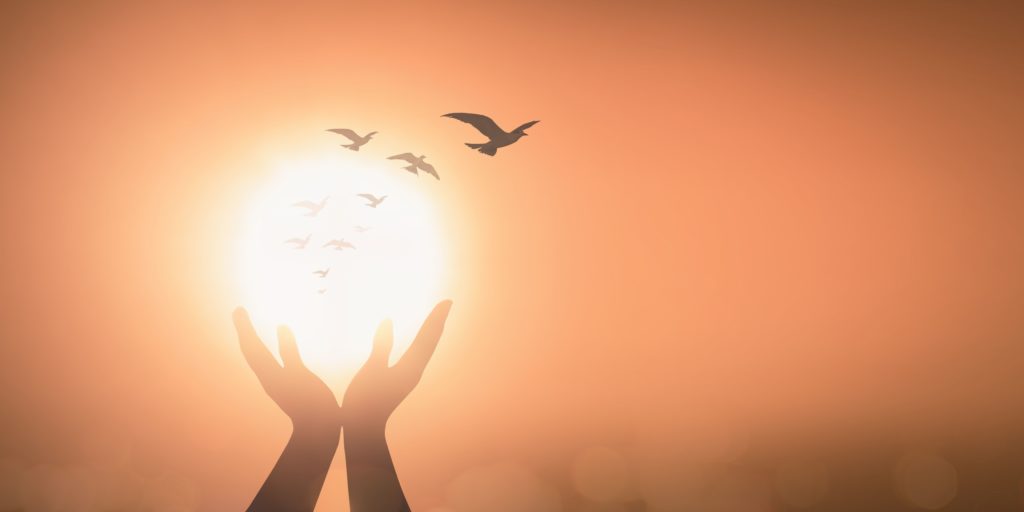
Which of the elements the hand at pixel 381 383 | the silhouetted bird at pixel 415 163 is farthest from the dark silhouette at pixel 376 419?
the silhouetted bird at pixel 415 163

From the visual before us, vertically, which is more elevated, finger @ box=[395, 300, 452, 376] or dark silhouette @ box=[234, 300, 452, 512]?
finger @ box=[395, 300, 452, 376]

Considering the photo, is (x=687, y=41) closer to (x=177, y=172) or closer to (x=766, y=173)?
(x=766, y=173)

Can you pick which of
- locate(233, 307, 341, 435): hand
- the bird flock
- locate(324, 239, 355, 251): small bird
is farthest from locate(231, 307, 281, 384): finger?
locate(324, 239, 355, 251): small bird

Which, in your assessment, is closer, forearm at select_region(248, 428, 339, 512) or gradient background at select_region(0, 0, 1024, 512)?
forearm at select_region(248, 428, 339, 512)

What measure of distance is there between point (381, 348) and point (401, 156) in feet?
1.94

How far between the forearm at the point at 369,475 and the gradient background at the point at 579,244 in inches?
5.9

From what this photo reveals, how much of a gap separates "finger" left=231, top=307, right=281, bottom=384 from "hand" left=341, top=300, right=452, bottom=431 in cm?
25

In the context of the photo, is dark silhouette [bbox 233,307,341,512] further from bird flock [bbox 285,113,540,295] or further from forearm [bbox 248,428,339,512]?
bird flock [bbox 285,113,540,295]

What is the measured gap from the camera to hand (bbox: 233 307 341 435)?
189 centimetres

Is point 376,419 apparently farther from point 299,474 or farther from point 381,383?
point 299,474

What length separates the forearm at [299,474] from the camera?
1.83 meters

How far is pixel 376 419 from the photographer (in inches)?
74.9

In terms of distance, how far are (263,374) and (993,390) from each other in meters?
2.45

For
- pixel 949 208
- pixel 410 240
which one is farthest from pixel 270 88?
pixel 949 208
